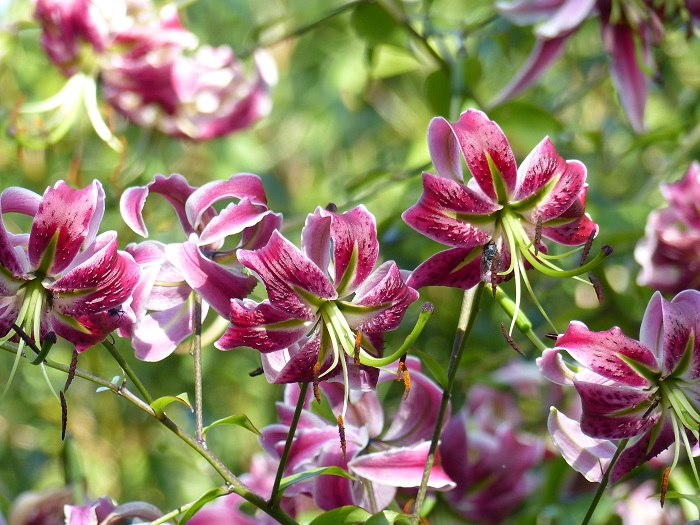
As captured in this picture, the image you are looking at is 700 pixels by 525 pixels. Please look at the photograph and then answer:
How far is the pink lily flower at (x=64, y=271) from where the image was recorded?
481mm

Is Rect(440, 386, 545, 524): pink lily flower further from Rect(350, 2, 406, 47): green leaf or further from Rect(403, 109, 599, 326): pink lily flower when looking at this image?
Rect(350, 2, 406, 47): green leaf

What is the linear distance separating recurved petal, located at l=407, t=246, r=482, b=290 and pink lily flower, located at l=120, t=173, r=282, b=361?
9cm

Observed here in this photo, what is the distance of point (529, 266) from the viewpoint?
21.4 inches

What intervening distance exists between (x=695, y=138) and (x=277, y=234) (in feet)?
2.24

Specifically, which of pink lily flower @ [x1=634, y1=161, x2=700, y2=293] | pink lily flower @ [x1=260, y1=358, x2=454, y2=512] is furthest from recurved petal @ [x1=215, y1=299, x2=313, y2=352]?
pink lily flower @ [x1=634, y1=161, x2=700, y2=293]

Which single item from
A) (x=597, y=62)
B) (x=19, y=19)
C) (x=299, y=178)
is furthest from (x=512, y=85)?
(x=299, y=178)

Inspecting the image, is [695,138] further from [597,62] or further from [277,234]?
[277,234]

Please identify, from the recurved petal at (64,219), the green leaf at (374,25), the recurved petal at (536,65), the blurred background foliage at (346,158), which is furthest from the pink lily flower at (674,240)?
the recurved petal at (64,219)

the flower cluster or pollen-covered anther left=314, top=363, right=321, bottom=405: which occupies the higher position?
pollen-covered anther left=314, top=363, right=321, bottom=405

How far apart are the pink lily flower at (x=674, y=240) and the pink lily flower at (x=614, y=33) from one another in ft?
0.26

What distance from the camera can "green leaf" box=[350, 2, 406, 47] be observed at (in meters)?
0.95

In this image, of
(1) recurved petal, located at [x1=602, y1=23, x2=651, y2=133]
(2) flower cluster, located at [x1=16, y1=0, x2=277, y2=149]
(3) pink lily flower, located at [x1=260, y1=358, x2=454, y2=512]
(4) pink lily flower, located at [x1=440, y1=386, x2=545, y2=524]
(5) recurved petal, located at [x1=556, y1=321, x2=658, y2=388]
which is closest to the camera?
(5) recurved petal, located at [x1=556, y1=321, x2=658, y2=388]

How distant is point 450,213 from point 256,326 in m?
0.11

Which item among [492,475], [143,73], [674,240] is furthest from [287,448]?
[143,73]
